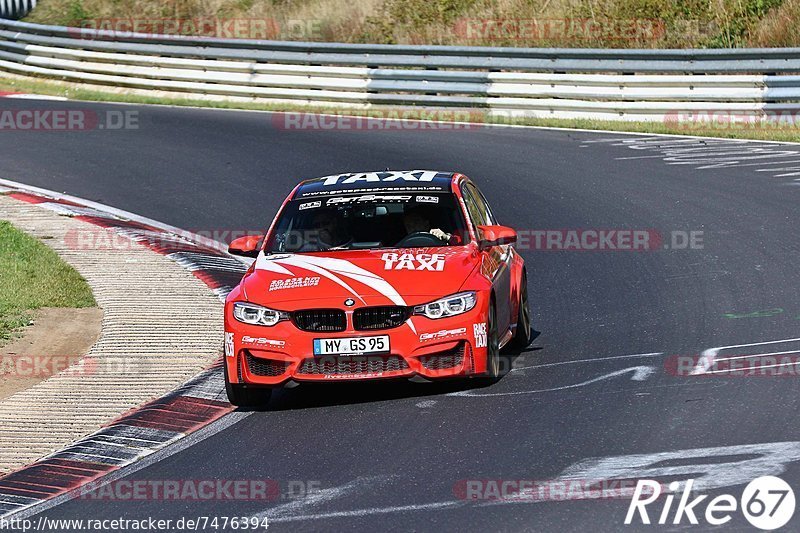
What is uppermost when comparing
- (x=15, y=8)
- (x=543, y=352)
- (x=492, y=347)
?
(x=15, y=8)

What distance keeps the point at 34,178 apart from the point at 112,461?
11.8m

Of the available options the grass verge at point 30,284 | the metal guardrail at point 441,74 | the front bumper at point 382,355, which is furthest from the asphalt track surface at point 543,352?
the grass verge at point 30,284

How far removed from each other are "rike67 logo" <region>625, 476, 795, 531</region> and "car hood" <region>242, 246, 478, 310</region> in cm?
279

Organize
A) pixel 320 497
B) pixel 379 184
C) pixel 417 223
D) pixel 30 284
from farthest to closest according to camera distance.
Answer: pixel 30 284
pixel 379 184
pixel 417 223
pixel 320 497

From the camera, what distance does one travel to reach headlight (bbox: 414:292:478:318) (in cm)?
904

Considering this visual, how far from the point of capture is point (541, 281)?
519 inches

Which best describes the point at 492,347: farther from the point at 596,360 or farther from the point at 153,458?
the point at 153,458

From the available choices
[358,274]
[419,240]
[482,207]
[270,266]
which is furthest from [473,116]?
[358,274]

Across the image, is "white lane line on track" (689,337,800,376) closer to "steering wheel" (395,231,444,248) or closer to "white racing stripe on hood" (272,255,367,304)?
"steering wheel" (395,231,444,248)

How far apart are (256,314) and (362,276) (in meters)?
0.75

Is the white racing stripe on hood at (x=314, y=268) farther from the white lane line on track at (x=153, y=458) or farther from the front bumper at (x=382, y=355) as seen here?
the white lane line on track at (x=153, y=458)

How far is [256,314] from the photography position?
921 centimetres

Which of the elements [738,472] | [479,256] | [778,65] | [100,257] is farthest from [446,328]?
[778,65]

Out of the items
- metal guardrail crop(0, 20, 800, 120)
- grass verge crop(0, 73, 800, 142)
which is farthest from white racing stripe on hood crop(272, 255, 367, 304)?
metal guardrail crop(0, 20, 800, 120)
